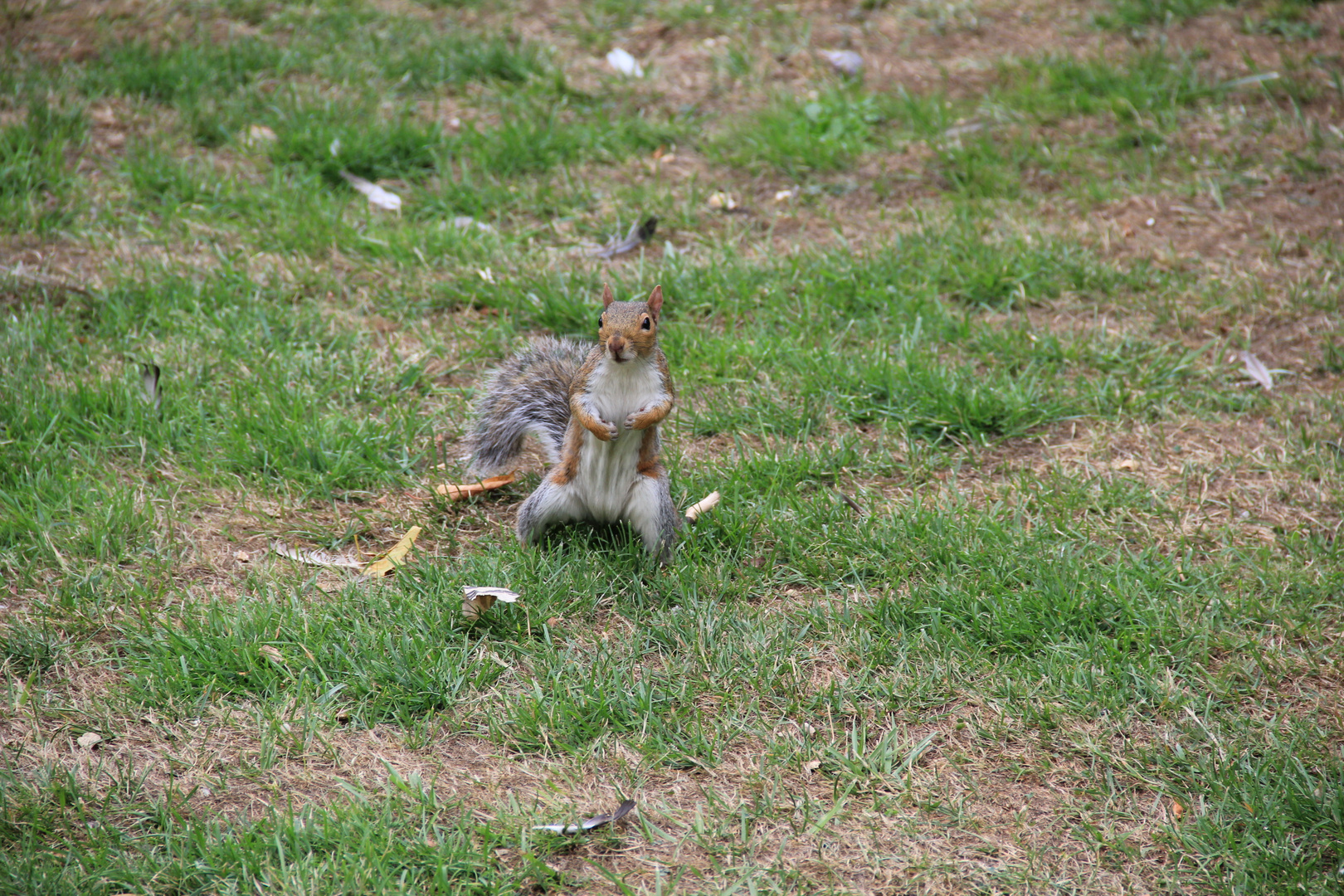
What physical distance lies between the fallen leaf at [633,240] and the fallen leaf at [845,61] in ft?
5.25

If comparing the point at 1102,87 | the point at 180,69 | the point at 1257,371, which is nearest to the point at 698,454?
the point at 1257,371

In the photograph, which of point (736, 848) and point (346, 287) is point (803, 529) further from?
point (346, 287)

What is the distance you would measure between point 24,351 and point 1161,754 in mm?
3358

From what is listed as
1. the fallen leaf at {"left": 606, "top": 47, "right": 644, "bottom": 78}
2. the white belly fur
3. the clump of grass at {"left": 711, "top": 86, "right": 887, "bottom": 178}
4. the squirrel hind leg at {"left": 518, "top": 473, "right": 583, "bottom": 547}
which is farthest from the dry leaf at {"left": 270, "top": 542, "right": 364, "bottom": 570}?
the fallen leaf at {"left": 606, "top": 47, "right": 644, "bottom": 78}

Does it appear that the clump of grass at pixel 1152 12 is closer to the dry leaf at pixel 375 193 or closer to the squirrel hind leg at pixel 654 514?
the dry leaf at pixel 375 193

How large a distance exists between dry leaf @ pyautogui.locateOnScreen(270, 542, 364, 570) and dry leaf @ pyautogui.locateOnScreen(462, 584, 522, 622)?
16.0 inches

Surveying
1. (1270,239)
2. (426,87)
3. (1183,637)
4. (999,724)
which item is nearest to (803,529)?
(999,724)

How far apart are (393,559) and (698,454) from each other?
3.11 feet

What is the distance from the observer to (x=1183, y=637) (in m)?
2.50

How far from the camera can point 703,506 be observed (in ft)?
9.45

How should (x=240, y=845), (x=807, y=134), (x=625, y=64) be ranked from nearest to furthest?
(x=240, y=845), (x=807, y=134), (x=625, y=64)

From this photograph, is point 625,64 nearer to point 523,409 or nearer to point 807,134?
point 807,134

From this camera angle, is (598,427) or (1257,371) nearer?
(598,427)

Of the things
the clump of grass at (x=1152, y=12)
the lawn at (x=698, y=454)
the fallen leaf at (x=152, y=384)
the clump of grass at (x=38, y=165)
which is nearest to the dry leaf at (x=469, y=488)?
the lawn at (x=698, y=454)
